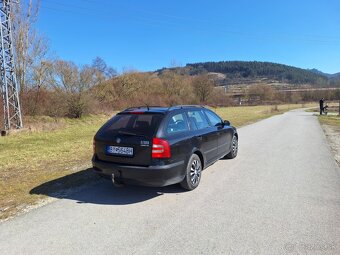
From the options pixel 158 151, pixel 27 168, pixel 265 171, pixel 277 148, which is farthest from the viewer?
pixel 277 148

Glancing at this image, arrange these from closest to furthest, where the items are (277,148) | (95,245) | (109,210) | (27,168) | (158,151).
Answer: (95,245)
(109,210)
(158,151)
(27,168)
(277,148)

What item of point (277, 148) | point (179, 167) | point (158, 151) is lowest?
point (277, 148)

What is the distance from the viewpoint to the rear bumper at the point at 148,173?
16.9 feet

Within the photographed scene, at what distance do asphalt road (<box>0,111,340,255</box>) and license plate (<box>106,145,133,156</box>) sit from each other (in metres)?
0.78

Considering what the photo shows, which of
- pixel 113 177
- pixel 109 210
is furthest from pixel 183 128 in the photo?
pixel 109 210

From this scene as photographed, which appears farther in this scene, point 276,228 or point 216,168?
point 216,168

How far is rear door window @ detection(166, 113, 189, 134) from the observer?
5.60m

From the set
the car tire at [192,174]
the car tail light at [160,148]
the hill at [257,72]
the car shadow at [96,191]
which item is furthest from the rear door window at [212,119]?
the hill at [257,72]

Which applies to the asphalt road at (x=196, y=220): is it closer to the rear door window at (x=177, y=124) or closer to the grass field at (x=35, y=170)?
the grass field at (x=35, y=170)

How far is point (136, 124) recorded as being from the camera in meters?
5.68

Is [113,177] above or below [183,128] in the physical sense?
below

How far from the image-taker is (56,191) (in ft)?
19.4

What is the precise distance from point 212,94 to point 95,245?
214 feet

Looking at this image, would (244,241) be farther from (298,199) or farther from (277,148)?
(277,148)
